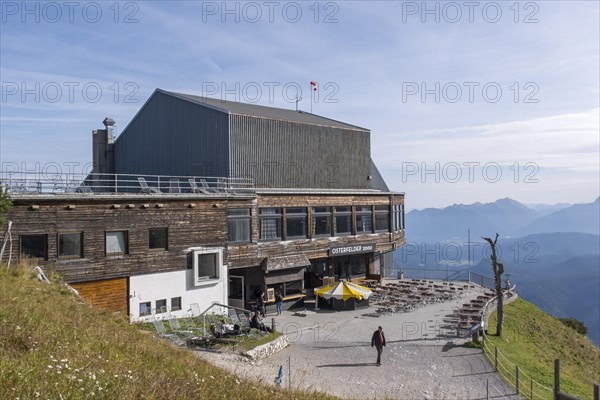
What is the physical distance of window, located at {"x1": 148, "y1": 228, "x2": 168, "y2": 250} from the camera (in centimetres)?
2700

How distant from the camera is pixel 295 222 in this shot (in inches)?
1378

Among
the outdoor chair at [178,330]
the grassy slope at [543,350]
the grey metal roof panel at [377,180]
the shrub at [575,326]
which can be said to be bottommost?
the shrub at [575,326]

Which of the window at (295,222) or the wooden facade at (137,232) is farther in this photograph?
the window at (295,222)

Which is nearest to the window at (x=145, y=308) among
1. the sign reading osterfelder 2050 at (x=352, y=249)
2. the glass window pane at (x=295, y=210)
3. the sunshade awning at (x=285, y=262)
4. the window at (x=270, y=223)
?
the sunshade awning at (x=285, y=262)

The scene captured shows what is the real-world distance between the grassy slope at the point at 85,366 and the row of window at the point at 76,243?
8.30 metres

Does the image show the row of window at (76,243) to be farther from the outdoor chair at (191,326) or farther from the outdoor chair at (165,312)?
the outdoor chair at (191,326)

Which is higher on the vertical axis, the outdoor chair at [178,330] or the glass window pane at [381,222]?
the glass window pane at [381,222]

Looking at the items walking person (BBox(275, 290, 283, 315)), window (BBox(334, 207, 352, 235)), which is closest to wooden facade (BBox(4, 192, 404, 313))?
walking person (BBox(275, 290, 283, 315))

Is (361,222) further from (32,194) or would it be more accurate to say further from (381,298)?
(32,194)

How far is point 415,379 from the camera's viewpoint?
19.9 meters

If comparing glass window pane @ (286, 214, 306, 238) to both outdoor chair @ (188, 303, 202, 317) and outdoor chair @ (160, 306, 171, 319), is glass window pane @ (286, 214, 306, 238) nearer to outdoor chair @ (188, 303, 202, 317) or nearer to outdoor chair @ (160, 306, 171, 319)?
outdoor chair @ (188, 303, 202, 317)

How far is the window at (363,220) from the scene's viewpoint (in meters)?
40.0

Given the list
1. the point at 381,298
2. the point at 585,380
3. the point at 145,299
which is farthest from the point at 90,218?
the point at 585,380

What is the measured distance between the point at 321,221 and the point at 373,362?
1597cm
